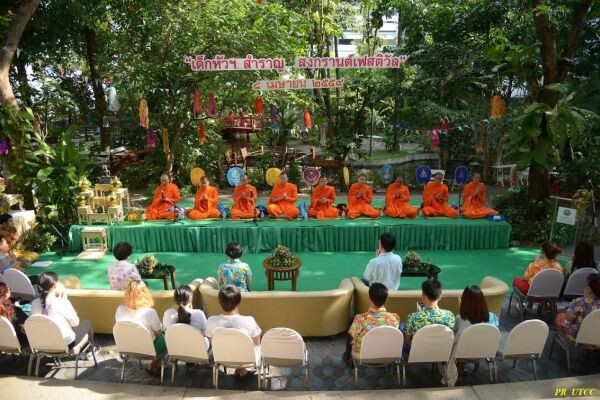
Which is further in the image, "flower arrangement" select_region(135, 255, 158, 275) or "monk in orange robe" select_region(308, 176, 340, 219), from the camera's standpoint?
"monk in orange robe" select_region(308, 176, 340, 219)

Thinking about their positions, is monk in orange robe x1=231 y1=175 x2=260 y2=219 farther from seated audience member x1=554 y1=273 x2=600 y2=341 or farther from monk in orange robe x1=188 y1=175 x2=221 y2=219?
seated audience member x1=554 y1=273 x2=600 y2=341

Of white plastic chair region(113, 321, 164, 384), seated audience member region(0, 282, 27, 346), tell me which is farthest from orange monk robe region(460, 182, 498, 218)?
seated audience member region(0, 282, 27, 346)

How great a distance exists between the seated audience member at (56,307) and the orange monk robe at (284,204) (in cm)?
460

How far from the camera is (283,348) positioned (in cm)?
420

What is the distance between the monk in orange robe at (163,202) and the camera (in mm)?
8961

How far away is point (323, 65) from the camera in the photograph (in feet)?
29.3

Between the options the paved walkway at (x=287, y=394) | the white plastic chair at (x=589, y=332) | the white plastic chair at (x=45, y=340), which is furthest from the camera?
the white plastic chair at (x=589, y=332)

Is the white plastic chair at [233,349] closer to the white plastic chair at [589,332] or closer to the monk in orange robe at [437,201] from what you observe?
the white plastic chair at [589,332]

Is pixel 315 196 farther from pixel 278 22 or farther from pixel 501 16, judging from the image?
pixel 501 16

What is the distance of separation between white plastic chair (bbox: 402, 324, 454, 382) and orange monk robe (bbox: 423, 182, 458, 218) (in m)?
4.87

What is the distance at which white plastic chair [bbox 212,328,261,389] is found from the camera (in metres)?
4.10

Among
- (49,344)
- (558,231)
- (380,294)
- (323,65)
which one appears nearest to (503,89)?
(558,231)

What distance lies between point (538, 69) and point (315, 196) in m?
4.99

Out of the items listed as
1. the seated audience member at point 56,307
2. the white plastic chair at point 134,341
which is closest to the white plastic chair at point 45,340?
the seated audience member at point 56,307
